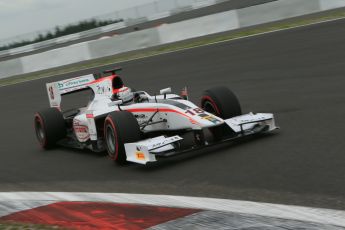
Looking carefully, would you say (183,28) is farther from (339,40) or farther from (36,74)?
(339,40)

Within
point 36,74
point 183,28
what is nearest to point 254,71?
point 183,28

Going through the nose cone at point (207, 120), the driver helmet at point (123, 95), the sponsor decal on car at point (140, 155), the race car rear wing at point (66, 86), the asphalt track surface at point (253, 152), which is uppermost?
the race car rear wing at point (66, 86)

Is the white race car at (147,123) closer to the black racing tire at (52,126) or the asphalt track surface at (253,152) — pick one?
the black racing tire at (52,126)

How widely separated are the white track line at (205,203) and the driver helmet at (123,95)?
2274mm

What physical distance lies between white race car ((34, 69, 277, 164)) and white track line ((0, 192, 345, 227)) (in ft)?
3.34

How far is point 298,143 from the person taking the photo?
661 centimetres

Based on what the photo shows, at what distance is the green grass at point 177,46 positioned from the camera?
20562 mm

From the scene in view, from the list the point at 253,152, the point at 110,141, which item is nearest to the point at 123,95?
the point at 110,141

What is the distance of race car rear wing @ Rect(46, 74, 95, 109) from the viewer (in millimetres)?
9367

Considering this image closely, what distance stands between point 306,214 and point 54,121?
5745 millimetres

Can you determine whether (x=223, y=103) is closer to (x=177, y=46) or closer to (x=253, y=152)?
(x=253, y=152)

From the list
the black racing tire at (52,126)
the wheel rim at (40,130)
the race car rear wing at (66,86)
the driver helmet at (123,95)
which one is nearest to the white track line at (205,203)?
the driver helmet at (123,95)

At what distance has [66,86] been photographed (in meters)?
9.62

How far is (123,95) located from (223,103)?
1536 mm
